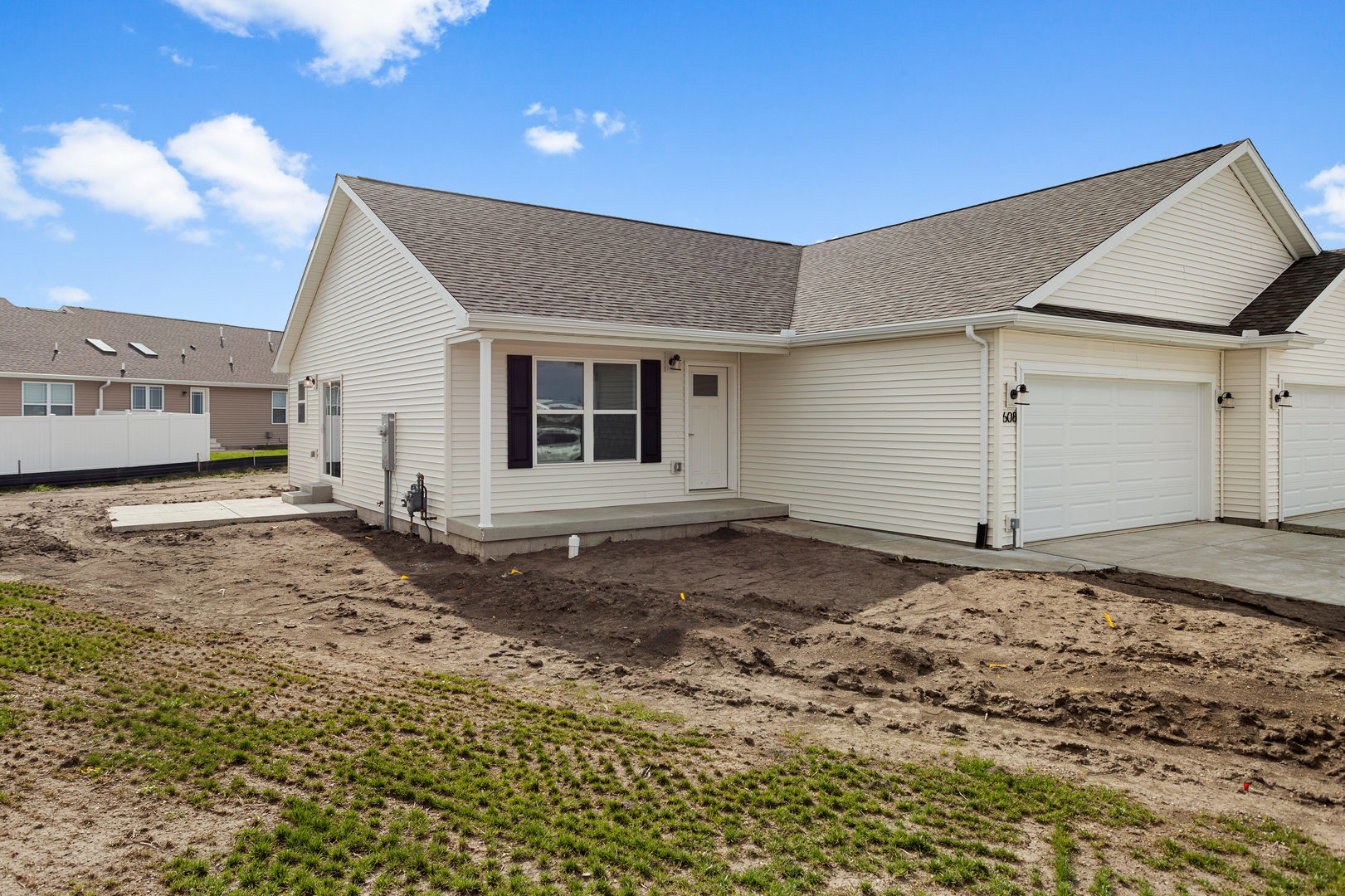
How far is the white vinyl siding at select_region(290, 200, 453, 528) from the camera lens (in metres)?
10.6

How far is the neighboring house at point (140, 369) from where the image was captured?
24000 mm

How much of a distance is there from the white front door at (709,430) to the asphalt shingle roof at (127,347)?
22532mm

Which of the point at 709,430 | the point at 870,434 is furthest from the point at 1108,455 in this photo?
the point at 709,430

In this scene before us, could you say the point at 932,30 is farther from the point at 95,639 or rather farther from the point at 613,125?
the point at 95,639

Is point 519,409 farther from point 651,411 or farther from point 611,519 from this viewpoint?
point 651,411

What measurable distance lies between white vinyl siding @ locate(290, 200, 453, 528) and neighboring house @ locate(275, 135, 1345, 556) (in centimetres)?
6

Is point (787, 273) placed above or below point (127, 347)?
above

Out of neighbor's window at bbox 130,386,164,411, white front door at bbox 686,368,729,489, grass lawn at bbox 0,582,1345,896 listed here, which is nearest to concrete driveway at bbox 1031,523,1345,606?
white front door at bbox 686,368,729,489

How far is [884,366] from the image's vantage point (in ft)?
34.5

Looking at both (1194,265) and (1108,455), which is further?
(1194,265)

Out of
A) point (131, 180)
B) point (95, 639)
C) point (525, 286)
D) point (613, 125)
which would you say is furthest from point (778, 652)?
point (131, 180)

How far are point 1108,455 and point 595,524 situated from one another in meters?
7.17

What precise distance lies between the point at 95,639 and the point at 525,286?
6.22 meters

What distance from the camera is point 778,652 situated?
6031 millimetres
